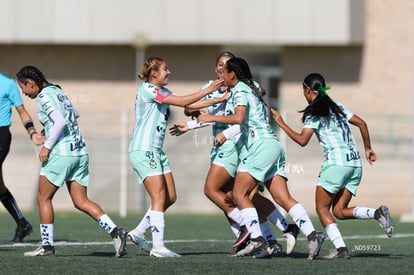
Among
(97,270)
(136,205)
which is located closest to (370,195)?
(136,205)

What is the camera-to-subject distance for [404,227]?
1825 centimetres

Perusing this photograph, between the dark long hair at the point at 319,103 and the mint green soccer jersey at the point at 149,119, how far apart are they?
136 cm

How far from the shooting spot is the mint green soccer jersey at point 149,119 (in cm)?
1220

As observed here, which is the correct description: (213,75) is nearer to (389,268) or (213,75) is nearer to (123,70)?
(123,70)

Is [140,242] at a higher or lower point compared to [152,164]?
lower

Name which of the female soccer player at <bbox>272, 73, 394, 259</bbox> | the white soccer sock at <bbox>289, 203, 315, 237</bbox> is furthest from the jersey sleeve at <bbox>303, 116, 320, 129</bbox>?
the white soccer sock at <bbox>289, 203, 315, 237</bbox>

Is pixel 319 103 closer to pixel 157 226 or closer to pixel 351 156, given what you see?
pixel 351 156

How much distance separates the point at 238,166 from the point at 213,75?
61.2 feet

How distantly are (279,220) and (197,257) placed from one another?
42.6 inches

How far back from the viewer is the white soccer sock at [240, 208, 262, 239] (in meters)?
12.0

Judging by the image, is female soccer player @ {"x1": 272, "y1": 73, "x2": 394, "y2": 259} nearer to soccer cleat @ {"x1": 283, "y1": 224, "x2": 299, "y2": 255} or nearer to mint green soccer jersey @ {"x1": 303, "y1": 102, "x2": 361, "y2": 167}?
mint green soccer jersey @ {"x1": 303, "y1": 102, "x2": 361, "y2": 167}

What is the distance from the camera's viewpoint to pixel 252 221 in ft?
39.3

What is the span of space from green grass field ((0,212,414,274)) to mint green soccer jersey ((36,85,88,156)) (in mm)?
1030

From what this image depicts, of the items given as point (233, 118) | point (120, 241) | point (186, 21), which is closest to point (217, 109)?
point (233, 118)
